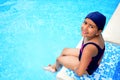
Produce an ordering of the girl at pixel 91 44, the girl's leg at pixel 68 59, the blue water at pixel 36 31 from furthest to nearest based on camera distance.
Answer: the blue water at pixel 36 31
the girl's leg at pixel 68 59
the girl at pixel 91 44

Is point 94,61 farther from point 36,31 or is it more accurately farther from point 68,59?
point 36,31

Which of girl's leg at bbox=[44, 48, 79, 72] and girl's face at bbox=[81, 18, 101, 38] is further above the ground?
girl's face at bbox=[81, 18, 101, 38]

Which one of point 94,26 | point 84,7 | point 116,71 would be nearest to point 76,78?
point 116,71

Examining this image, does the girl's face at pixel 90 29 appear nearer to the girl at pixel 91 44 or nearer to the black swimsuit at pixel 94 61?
the girl at pixel 91 44

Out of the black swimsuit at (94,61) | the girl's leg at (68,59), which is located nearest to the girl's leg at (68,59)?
the girl's leg at (68,59)

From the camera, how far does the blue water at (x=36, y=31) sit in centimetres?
368

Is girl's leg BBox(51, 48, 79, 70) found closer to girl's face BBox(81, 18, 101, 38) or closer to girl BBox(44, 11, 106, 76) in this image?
girl BBox(44, 11, 106, 76)

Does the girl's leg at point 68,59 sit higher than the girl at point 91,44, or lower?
lower

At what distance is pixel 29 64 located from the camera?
3.71m

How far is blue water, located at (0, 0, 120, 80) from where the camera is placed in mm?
3682

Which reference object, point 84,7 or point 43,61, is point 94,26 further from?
point 84,7

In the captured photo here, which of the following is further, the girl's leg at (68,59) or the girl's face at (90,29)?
the girl's leg at (68,59)

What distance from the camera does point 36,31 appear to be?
175 inches

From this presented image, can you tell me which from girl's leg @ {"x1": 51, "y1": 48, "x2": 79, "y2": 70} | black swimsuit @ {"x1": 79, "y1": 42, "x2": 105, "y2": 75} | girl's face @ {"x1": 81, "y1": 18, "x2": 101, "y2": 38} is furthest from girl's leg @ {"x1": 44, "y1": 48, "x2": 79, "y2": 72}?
girl's face @ {"x1": 81, "y1": 18, "x2": 101, "y2": 38}
